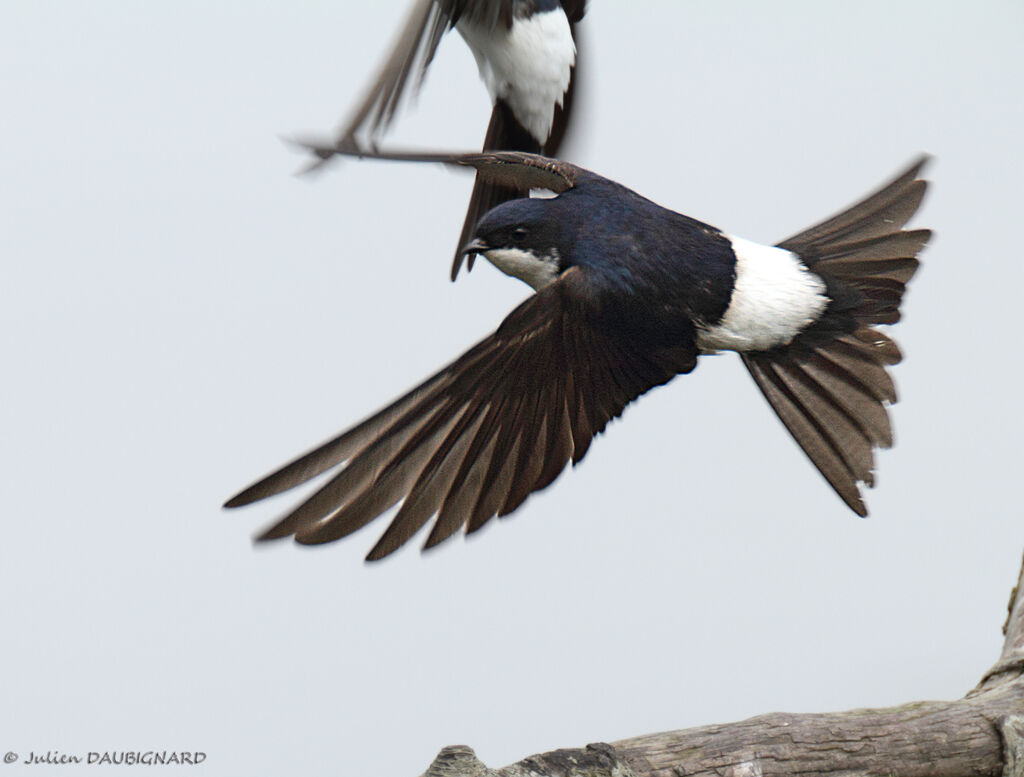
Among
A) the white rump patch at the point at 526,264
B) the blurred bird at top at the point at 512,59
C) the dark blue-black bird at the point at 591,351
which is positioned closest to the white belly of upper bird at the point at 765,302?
the dark blue-black bird at the point at 591,351

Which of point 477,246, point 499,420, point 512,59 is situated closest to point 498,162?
point 477,246

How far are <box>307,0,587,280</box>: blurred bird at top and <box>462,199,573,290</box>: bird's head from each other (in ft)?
0.62

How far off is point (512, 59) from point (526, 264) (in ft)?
1.20

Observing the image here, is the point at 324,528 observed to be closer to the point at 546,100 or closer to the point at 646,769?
the point at 646,769

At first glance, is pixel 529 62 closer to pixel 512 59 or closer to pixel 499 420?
pixel 512 59

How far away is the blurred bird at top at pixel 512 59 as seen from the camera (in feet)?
3.48

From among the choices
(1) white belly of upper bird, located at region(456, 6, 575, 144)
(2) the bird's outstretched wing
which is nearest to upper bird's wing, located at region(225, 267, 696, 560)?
(2) the bird's outstretched wing

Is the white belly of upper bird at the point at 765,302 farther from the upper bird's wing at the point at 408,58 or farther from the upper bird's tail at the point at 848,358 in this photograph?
the upper bird's wing at the point at 408,58

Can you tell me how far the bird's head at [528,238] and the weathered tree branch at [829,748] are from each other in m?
0.34

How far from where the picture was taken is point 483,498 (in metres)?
0.85

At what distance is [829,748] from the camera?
886 mm

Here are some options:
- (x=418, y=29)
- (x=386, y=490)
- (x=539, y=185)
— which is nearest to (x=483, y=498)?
(x=386, y=490)

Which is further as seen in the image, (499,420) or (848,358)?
(848,358)

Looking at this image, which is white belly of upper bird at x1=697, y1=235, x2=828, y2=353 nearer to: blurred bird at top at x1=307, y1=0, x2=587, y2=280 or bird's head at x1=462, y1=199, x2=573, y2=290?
bird's head at x1=462, y1=199, x2=573, y2=290
